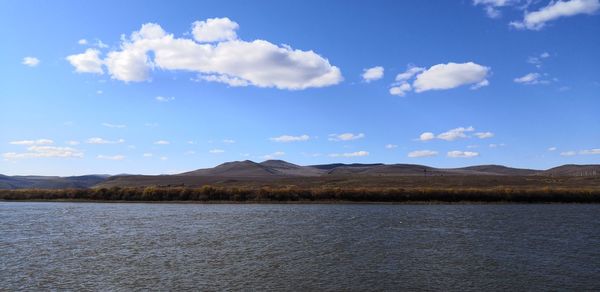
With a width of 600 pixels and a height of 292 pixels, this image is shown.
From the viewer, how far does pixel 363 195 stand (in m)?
82.4

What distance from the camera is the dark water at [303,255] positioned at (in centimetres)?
2220

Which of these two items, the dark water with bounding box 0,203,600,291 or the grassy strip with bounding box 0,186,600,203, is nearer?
the dark water with bounding box 0,203,600,291

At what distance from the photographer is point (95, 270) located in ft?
82.1

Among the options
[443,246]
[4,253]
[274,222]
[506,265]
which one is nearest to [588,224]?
[443,246]

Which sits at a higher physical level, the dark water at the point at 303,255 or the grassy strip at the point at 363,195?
the grassy strip at the point at 363,195

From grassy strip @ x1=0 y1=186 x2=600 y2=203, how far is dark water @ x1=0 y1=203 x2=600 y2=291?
31.9m

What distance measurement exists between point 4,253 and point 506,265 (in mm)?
28173

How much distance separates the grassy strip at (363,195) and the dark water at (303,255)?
31.9 meters

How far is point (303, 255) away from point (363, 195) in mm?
54299

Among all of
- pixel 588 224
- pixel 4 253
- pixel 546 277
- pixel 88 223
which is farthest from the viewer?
pixel 88 223

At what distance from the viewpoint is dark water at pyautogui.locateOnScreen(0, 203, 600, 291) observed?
2220 cm

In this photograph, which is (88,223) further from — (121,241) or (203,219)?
(121,241)

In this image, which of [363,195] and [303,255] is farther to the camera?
[363,195]

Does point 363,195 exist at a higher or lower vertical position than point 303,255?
higher
